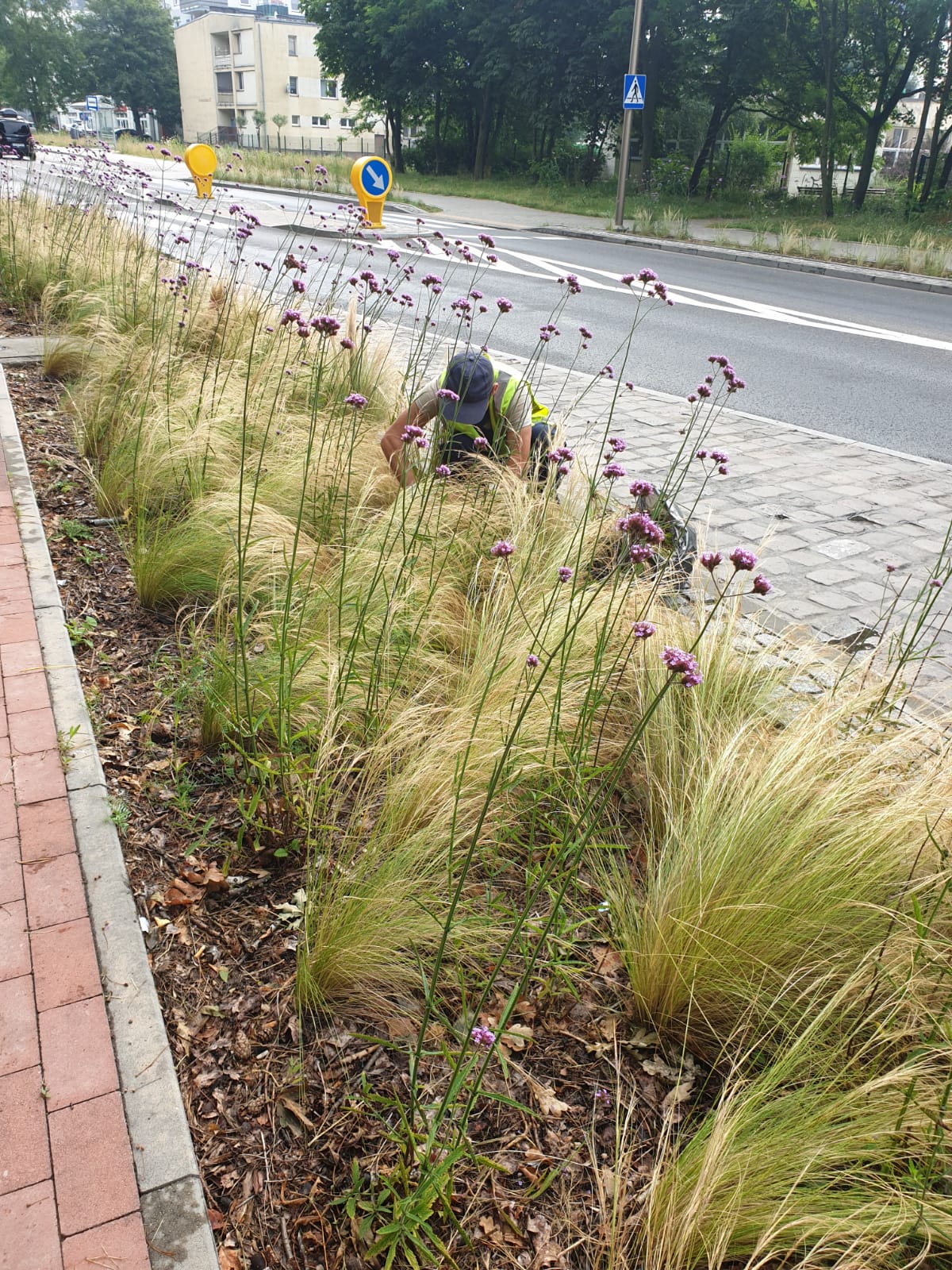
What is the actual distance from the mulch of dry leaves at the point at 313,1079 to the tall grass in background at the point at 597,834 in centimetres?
7

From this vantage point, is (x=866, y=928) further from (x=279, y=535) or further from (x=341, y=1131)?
(x=279, y=535)

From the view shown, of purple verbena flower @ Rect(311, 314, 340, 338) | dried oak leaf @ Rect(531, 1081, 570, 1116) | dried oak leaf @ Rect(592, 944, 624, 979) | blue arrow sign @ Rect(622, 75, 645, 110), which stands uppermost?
blue arrow sign @ Rect(622, 75, 645, 110)

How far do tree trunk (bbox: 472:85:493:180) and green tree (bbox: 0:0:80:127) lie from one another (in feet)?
159

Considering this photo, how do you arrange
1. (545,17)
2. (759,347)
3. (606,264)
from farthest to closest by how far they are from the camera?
(545,17), (606,264), (759,347)

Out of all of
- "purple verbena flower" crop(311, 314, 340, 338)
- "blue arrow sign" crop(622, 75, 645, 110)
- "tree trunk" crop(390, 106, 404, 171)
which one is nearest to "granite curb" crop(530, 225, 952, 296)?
"blue arrow sign" crop(622, 75, 645, 110)

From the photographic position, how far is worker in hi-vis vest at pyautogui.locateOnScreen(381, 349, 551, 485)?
13.8 ft

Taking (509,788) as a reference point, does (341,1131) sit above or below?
below

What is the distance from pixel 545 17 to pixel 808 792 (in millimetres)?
40799

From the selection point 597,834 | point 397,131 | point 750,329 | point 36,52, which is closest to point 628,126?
point 750,329

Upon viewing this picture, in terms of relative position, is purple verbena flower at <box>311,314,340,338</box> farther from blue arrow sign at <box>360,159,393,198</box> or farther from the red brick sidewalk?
blue arrow sign at <box>360,159,393,198</box>

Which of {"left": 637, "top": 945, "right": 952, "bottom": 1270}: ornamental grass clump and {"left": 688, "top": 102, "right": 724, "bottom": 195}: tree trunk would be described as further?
{"left": 688, "top": 102, "right": 724, "bottom": 195}: tree trunk

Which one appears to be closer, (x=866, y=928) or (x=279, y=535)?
(x=866, y=928)

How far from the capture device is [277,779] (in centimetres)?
289

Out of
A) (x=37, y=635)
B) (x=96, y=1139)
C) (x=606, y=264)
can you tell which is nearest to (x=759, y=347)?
(x=606, y=264)
